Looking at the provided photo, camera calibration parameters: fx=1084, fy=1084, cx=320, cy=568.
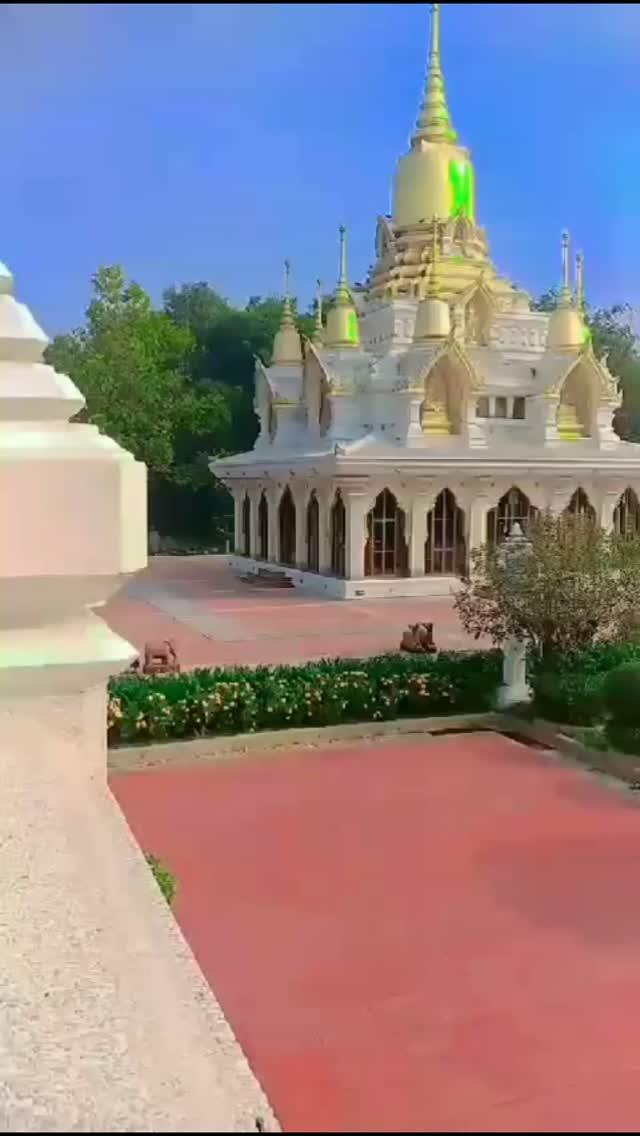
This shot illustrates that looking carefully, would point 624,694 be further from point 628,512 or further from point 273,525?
point 273,525

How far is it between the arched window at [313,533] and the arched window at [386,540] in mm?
1409

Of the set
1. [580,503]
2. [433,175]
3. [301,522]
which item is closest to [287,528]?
[301,522]

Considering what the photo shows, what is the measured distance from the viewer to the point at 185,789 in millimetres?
6168

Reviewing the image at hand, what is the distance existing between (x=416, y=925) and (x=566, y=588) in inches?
146

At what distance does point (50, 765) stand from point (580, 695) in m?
6.53

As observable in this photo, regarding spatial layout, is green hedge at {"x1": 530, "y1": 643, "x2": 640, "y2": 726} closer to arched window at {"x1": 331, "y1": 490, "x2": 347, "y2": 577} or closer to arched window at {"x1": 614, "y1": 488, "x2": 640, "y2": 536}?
arched window at {"x1": 331, "y1": 490, "x2": 347, "y2": 577}

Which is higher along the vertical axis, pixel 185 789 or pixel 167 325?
pixel 167 325

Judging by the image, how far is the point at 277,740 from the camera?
7.20m

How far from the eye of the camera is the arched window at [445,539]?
15141 mm

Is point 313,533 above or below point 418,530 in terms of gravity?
below

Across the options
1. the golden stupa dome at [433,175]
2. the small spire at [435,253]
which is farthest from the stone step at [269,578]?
the golden stupa dome at [433,175]

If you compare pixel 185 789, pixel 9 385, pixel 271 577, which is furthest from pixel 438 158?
pixel 9 385

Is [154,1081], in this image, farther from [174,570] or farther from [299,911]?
[174,570]

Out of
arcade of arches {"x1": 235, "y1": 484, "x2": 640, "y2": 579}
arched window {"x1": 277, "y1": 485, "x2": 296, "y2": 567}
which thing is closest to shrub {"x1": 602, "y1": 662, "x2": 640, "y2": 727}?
arcade of arches {"x1": 235, "y1": 484, "x2": 640, "y2": 579}
